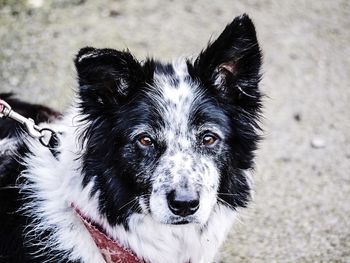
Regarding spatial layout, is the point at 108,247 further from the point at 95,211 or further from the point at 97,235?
the point at 95,211

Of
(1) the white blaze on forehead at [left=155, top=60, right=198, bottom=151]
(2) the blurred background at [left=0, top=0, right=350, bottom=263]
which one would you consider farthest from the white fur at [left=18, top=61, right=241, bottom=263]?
(2) the blurred background at [left=0, top=0, right=350, bottom=263]

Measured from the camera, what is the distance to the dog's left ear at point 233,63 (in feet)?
10.6

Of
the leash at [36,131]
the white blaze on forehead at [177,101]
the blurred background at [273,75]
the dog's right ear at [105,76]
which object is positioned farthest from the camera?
the blurred background at [273,75]

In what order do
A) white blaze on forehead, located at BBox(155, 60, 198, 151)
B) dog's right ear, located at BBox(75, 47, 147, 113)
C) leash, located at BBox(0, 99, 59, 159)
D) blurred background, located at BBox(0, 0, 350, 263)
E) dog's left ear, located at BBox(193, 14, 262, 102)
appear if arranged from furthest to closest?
blurred background, located at BBox(0, 0, 350, 263), leash, located at BBox(0, 99, 59, 159), white blaze on forehead, located at BBox(155, 60, 198, 151), dog's left ear, located at BBox(193, 14, 262, 102), dog's right ear, located at BBox(75, 47, 147, 113)

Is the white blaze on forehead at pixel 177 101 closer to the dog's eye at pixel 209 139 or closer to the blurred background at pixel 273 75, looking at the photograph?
the dog's eye at pixel 209 139

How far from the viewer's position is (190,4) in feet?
26.1

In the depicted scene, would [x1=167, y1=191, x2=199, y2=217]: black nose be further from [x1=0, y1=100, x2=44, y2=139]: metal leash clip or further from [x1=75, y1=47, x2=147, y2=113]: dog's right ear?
[x1=0, y1=100, x2=44, y2=139]: metal leash clip

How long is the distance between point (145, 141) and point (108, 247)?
2.18ft

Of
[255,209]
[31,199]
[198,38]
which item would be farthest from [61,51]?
[31,199]

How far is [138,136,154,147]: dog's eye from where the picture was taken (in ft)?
11.1

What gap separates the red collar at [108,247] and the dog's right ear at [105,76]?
2.16 feet

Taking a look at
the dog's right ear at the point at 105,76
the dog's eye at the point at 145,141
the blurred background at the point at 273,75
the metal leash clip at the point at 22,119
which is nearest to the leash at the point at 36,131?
the metal leash clip at the point at 22,119

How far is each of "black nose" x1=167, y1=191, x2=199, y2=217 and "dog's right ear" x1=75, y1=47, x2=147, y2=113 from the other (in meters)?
0.67

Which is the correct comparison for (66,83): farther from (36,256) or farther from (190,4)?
(36,256)
